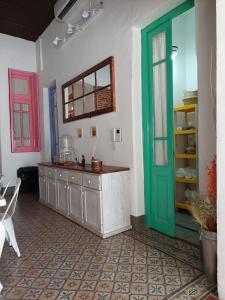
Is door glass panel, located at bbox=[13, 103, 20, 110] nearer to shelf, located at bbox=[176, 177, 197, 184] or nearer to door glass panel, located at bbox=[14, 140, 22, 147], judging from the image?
door glass panel, located at bbox=[14, 140, 22, 147]

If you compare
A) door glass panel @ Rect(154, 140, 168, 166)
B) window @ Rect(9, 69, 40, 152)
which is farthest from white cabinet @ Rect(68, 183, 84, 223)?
window @ Rect(9, 69, 40, 152)

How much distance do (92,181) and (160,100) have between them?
4.61 ft

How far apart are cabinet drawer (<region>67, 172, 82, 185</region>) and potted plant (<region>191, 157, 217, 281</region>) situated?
5.81 ft

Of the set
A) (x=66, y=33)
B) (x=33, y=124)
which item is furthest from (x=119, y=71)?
(x=33, y=124)

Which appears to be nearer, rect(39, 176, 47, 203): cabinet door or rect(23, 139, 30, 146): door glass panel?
rect(39, 176, 47, 203): cabinet door

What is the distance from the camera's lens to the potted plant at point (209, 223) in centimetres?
189

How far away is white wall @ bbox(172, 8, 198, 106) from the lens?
409cm

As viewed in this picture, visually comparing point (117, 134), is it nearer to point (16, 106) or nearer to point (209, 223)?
point (209, 223)

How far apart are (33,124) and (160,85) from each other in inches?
170

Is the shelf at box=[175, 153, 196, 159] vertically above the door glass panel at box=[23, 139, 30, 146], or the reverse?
the door glass panel at box=[23, 139, 30, 146]

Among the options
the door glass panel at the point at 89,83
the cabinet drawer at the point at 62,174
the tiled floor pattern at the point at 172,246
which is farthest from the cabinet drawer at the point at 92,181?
the door glass panel at the point at 89,83

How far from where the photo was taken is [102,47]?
3596mm

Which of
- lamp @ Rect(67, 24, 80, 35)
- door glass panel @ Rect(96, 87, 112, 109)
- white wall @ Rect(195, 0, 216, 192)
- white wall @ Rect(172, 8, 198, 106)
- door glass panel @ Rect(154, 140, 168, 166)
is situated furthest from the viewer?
lamp @ Rect(67, 24, 80, 35)

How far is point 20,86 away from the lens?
607 cm
